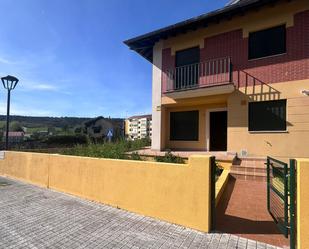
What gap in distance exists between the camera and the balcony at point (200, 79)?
11109mm

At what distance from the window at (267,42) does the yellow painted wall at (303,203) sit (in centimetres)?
816

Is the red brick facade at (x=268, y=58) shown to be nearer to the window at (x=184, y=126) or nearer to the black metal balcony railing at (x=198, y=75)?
the black metal balcony railing at (x=198, y=75)

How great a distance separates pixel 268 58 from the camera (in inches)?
404

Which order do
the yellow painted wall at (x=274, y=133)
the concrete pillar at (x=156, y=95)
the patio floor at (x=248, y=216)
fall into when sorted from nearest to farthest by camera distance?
the patio floor at (x=248, y=216) < the yellow painted wall at (x=274, y=133) < the concrete pillar at (x=156, y=95)

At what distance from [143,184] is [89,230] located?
4.84 ft

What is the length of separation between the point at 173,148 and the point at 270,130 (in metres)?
5.22

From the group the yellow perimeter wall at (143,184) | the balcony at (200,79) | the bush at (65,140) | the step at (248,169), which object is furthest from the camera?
the bush at (65,140)

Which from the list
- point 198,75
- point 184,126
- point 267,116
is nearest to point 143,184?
point 267,116

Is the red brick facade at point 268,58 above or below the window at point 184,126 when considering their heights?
above

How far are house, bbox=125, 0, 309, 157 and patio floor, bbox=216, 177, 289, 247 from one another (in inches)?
155

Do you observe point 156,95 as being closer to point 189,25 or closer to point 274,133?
point 189,25

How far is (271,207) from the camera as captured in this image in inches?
194

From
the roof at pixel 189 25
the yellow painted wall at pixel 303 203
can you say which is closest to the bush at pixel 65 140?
the roof at pixel 189 25

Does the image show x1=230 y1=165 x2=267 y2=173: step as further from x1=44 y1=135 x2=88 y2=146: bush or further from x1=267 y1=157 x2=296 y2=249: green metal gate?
x1=44 y1=135 x2=88 y2=146: bush
